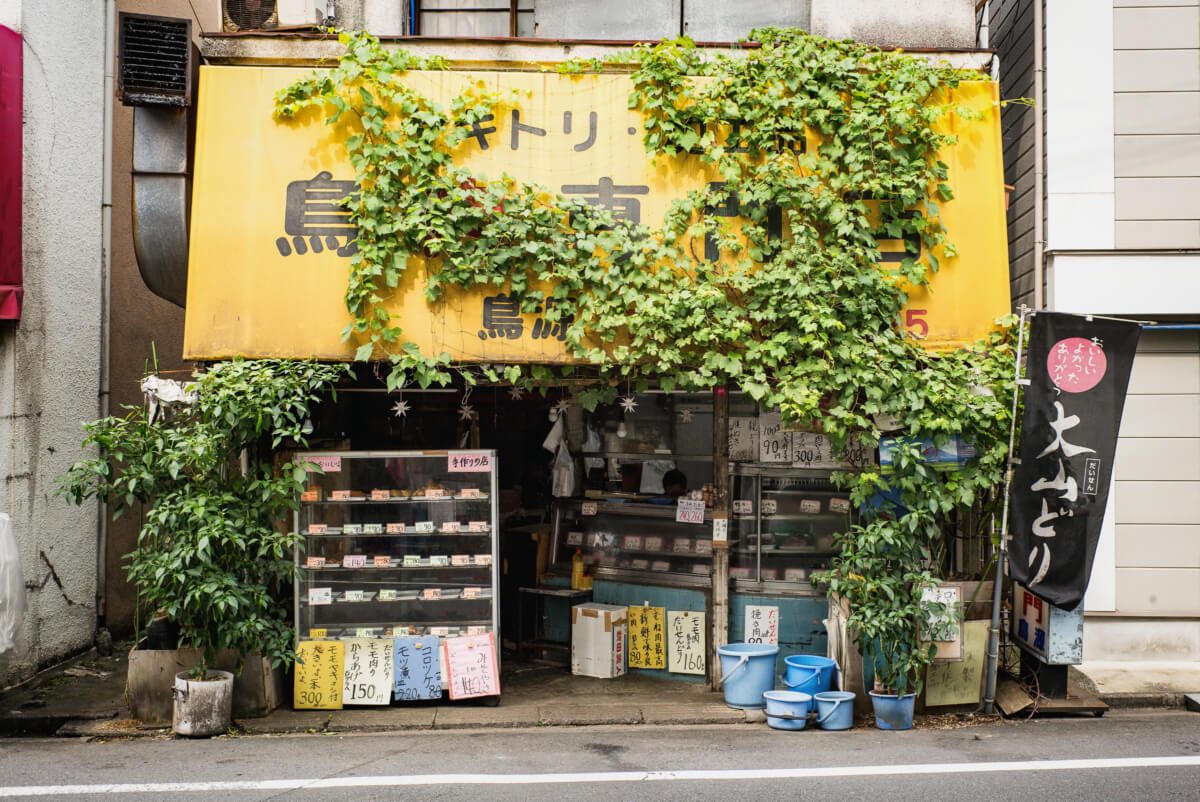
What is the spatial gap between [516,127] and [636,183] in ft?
4.04

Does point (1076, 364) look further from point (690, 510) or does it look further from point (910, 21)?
point (690, 510)

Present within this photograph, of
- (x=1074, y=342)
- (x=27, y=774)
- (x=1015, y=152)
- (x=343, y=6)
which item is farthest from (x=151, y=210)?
(x=1015, y=152)

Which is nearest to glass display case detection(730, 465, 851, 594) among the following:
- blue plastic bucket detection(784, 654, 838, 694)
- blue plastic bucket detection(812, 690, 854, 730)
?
blue plastic bucket detection(784, 654, 838, 694)

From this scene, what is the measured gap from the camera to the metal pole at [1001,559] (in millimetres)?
8531

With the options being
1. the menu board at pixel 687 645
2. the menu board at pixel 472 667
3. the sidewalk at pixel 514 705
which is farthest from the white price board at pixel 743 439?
the menu board at pixel 472 667

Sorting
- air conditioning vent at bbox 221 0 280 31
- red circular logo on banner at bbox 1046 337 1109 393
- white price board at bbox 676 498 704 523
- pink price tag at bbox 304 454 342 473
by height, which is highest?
air conditioning vent at bbox 221 0 280 31

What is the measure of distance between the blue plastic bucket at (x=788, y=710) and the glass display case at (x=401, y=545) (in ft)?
8.70

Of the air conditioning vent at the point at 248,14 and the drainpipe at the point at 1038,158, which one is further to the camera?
the drainpipe at the point at 1038,158

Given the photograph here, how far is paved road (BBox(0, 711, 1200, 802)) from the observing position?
21.5ft

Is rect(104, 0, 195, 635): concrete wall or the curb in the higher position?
rect(104, 0, 195, 635): concrete wall

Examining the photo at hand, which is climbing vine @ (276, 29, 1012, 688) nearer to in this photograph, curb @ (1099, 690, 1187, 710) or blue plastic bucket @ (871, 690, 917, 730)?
blue plastic bucket @ (871, 690, 917, 730)

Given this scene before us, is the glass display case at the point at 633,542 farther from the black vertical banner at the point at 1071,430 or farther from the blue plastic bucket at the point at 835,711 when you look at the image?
the black vertical banner at the point at 1071,430

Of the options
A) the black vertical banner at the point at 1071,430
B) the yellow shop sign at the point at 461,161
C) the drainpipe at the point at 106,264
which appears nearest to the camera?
the black vertical banner at the point at 1071,430

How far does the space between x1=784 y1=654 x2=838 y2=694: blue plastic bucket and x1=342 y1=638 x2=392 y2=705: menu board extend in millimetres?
3645
